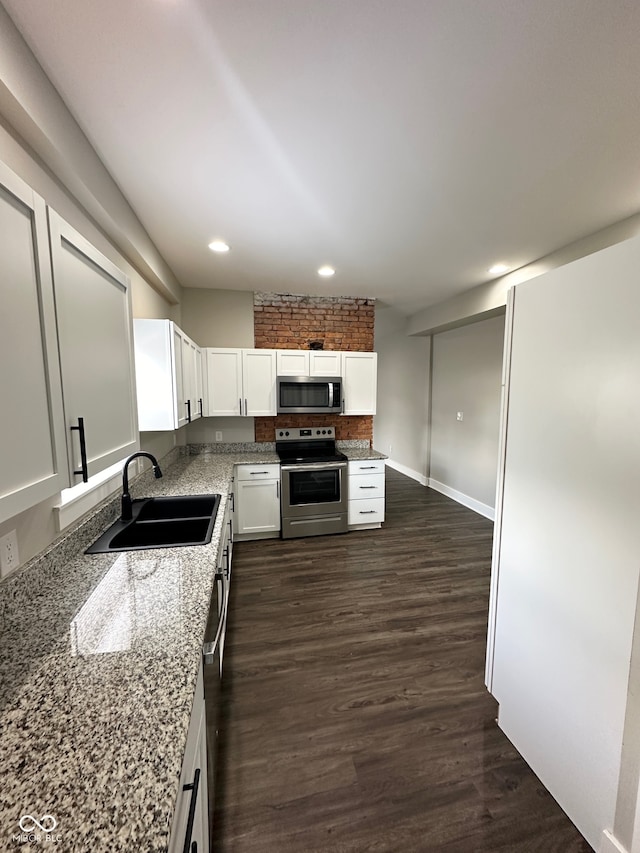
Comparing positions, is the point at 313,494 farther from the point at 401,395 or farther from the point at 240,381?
the point at 401,395

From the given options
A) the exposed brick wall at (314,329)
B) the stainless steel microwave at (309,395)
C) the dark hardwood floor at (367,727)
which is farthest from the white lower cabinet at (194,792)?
the exposed brick wall at (314,329)

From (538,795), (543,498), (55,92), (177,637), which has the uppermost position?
(55,92)

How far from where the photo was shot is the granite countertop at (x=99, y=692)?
562 mm

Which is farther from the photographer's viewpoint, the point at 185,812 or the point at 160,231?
the point at 160,231

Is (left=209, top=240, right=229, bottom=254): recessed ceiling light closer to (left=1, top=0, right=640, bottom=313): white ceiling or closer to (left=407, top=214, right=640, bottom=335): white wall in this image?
(left=1, top=0, right=640, bottom=313): white ceiling

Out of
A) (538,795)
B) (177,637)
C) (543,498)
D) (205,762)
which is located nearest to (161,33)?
(177,637)

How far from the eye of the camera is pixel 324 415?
4.18m

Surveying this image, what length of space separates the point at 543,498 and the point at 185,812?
150 cm

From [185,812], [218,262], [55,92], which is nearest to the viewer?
[185,812]

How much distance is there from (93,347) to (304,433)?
2976 mm

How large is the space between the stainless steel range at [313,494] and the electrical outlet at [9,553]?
7.92ft

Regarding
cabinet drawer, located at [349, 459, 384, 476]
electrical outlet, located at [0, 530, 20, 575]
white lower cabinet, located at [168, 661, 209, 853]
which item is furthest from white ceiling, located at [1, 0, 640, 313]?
cabinet drawer, located at [349, 459, 384, 476]

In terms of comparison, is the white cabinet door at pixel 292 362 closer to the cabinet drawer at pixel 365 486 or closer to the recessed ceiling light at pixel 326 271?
the recessed ceiling light at pixel 326 271

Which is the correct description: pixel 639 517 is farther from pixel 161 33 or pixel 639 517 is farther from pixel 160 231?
pixel 160 231
